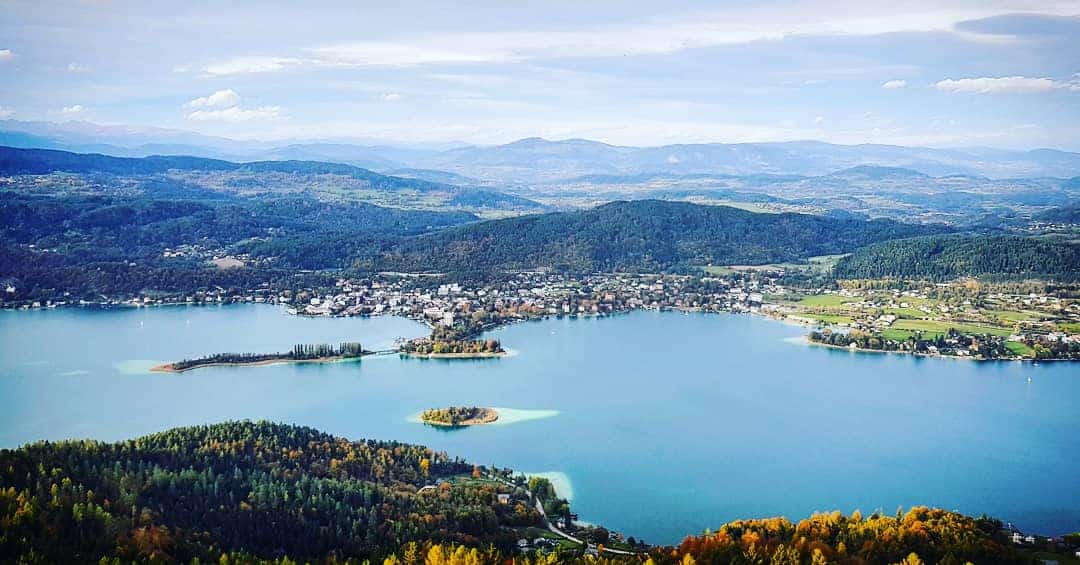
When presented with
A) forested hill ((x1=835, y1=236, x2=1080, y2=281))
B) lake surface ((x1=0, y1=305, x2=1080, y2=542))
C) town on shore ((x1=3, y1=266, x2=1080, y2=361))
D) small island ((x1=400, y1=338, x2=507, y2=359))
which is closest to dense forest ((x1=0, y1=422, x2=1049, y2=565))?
lake surface ((x1=0, y1=305, x2=1080, y2=542))

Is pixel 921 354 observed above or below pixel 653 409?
above

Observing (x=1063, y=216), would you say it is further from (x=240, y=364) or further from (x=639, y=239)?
(x=240, y=364)

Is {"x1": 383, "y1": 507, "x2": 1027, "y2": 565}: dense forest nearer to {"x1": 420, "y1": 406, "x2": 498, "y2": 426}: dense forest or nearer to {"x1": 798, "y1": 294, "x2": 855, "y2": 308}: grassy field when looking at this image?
{"x1": 420, "y1": 406, "x2": 498, "y2": 426}: dense forest

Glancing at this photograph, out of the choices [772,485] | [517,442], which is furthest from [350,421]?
[772,485]

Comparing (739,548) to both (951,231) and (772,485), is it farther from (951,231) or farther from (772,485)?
(951,231)

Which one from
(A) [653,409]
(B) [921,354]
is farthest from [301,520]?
(B) [921,354]

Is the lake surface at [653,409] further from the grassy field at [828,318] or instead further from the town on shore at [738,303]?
the grassy field at [828,318]
